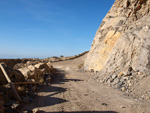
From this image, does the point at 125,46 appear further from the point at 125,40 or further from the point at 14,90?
the point at 14,90

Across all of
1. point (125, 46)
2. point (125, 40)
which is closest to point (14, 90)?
point (125, 46)

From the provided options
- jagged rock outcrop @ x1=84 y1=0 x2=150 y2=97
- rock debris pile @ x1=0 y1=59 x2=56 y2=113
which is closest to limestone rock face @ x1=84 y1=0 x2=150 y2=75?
jagged rock outcrop @ x1=84 y1=0 x2=150 y2=97

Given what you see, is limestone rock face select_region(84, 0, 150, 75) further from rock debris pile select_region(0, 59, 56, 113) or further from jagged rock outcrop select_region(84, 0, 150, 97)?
rock debris pile select_region(0, 59, 56, 113)

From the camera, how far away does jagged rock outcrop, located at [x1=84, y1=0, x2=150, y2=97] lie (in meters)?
9.03

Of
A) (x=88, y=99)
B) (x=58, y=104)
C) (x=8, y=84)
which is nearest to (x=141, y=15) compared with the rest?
(x=88, y=99)

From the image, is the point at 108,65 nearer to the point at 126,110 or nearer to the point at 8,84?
the point at 126,110

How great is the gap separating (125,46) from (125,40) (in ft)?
1.99

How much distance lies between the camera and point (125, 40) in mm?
11547

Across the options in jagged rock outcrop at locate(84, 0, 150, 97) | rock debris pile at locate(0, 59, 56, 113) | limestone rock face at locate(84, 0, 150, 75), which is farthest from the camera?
limestone rock face at locate(84, 0, 150, 75)

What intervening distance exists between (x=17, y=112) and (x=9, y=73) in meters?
3.05

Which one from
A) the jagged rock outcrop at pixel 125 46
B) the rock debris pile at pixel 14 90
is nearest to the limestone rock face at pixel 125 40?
the jagged rock outcrop at pixel 125 46

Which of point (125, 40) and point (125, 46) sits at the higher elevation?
point (125, 40)

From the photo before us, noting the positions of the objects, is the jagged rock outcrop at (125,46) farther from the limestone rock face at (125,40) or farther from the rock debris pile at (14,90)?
the rock debris pile at (14,90)

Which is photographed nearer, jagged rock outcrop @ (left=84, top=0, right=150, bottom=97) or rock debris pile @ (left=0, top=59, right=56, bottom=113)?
rock debris pile @ (left=0, top=59, right=56, bottom=113)
